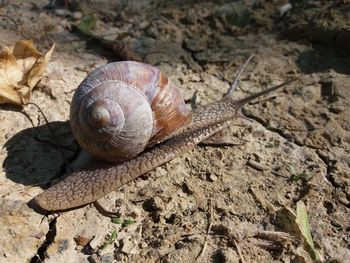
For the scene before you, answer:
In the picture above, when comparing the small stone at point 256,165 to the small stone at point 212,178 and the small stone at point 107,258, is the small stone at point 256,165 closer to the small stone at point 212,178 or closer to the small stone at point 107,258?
the small stone at point 212,178

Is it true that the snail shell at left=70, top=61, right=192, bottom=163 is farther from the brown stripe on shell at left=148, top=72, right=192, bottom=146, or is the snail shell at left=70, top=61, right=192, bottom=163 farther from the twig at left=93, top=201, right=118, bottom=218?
the twig at left=93, top=201, right=118, bottom=218

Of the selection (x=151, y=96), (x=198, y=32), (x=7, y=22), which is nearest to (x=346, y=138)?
(x=151, y=96)

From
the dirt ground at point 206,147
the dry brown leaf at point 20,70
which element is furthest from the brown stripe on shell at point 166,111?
the dry brown leaf at point 20,70

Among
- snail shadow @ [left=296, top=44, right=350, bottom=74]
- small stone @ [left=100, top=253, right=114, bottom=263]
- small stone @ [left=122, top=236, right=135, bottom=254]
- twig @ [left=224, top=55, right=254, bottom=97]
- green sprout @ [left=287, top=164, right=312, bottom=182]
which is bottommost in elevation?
small stone @ [left=100, top=253, right=114, bottom=263]

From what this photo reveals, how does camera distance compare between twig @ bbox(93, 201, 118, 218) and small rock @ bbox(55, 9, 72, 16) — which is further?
small rock @ bbox(55, 9, 72, 16)

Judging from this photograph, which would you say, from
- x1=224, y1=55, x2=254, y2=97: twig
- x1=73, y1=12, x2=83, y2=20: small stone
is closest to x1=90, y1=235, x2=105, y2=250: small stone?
x1=224, y1=55, x2=254, y2=97: twig

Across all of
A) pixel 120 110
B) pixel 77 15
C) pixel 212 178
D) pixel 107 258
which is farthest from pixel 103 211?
pixel 77 15
